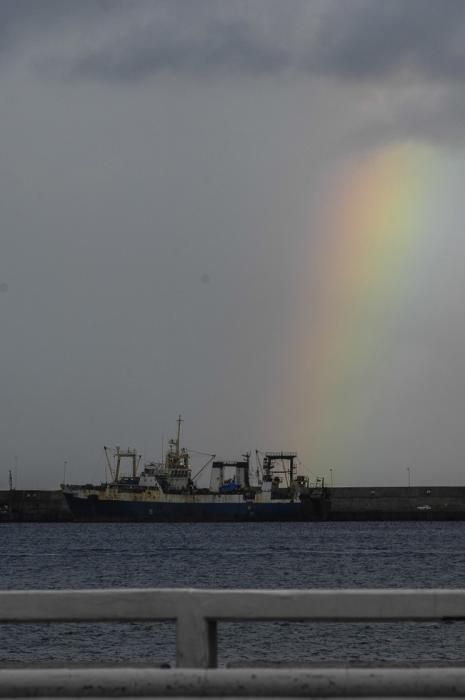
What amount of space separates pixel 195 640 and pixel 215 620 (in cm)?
13

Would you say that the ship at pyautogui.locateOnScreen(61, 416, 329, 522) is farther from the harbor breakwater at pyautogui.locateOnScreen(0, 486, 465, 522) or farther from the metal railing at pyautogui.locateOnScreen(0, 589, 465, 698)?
the metal railing at pyautogui.locateOnScreen(0, 589, 465, 698)

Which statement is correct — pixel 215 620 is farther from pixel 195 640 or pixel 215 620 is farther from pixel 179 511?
pixel 179 511

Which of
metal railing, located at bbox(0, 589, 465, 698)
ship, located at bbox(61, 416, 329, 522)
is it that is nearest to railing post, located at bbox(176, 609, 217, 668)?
metal railing, located at bbox(0, 589, 465, 698)

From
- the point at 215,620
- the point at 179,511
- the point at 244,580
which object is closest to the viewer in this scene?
the point at 215,620

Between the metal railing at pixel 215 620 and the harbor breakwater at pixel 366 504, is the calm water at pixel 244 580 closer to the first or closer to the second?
the metal railing at pixel 215 620

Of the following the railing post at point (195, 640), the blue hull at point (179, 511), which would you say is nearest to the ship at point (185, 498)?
the blue hull at point (179, 511)

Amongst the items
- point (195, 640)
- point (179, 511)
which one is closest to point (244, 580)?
point (195, 640)

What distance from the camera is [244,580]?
44.5 meters

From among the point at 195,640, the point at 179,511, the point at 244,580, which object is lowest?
the point at 244,580

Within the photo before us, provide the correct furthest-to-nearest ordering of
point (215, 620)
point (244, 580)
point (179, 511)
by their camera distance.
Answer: point (179, 511), point (244, 580), point (215, 620)

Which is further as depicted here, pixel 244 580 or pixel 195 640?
pixel 244 580

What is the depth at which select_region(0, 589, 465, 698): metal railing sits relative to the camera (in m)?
4.82

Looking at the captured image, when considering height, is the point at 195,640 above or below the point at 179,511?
below

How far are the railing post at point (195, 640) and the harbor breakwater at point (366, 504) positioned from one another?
14730cm
